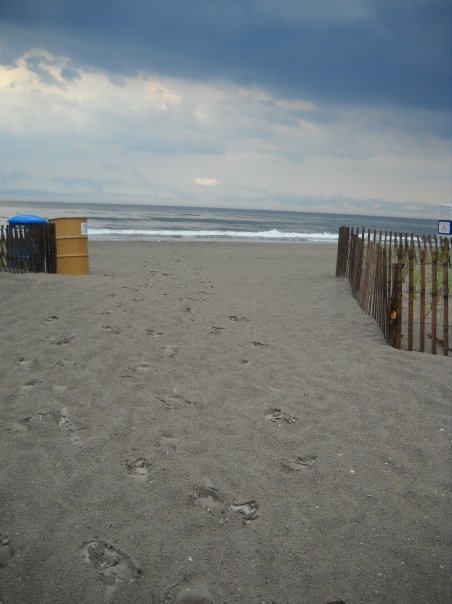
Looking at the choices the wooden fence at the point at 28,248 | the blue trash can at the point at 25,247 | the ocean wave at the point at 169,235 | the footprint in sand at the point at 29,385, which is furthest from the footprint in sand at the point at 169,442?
the ocean wave at the point at 169,235

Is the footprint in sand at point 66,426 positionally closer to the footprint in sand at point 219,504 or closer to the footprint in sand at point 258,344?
the footprint in sand at point 219,504

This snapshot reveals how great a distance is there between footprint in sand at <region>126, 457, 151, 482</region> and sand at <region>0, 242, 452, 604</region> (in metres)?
0.01

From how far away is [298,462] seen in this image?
3346 mm

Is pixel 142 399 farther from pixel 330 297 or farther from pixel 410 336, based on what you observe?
pixel 330 297

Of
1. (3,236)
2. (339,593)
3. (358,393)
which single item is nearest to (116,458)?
(339,593)

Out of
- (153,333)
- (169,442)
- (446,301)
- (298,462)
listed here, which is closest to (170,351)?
(153,333)

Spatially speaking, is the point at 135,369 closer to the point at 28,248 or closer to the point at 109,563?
the point at 109,563

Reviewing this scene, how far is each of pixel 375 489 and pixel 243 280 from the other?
8212mm

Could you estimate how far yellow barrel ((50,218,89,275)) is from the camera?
9.52m

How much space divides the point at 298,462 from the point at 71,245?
767cm

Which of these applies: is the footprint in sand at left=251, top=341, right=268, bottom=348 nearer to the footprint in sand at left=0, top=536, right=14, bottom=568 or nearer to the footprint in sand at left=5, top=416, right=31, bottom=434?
the footprint in sand at left=5, top=416, right=31, bottom=434

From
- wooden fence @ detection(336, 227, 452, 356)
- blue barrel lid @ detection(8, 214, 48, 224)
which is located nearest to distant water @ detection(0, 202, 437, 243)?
blue barrel lid @ detection(8, 214, 48, 224)

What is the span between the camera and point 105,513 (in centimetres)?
278

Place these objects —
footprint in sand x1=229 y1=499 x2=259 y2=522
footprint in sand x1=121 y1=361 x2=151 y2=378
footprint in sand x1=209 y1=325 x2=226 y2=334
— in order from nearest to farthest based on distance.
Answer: footprint in sand x1=229 y1=499 x2=259 y2=522
footprint in sand x1=121 y1=361 x2=151 y2=378
footprint in sand x1=209 y1=325 x2=226 y2=334
